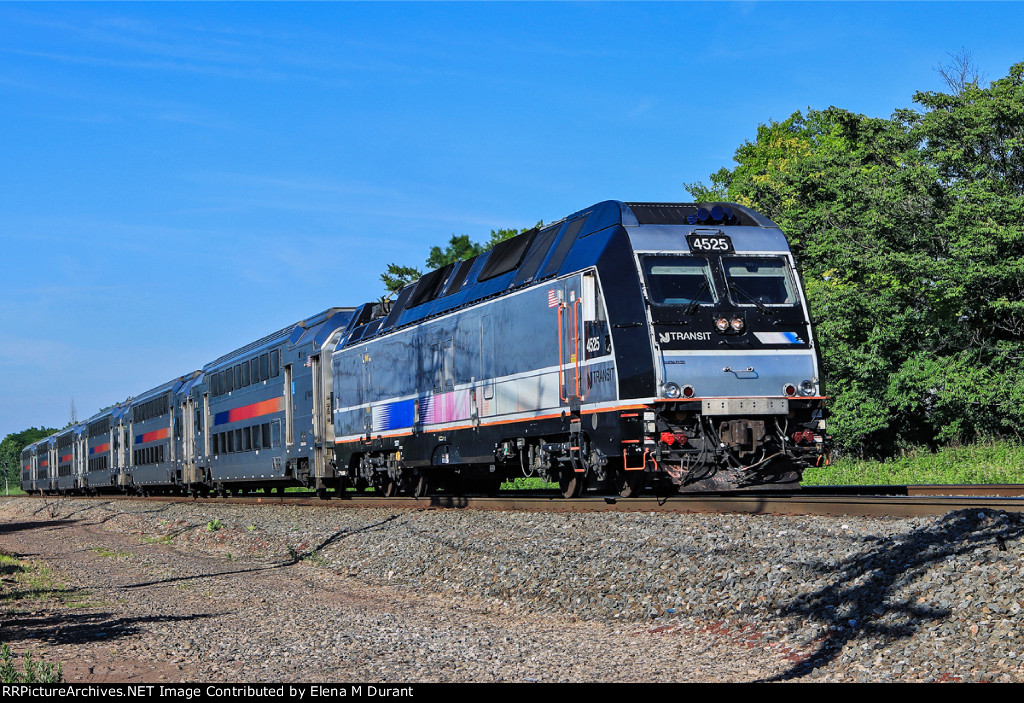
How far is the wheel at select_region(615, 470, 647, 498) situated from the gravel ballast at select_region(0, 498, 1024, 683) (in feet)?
4.00

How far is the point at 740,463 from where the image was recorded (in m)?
13.8

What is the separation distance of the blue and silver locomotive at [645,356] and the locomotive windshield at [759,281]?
0.8 inches

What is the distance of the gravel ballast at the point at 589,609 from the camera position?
768 cm

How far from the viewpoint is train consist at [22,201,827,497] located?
1366 centimetres

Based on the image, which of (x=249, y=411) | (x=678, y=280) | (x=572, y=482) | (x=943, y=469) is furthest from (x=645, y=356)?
(x=249, y=411)

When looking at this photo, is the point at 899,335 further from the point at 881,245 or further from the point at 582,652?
the point at 582,652

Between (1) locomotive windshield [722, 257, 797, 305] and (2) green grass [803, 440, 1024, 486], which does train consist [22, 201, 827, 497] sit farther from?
(2) green grass [803, 440, 1024, 486]

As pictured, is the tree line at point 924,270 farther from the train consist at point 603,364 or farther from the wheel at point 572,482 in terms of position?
the wheel at point 572,482

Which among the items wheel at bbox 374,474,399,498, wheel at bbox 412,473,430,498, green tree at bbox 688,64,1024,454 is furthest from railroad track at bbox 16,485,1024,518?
green tree at bbox 688,64,1024,454

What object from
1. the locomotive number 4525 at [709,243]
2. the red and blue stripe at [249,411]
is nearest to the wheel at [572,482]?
the locomotive number 4525 at [709,243]

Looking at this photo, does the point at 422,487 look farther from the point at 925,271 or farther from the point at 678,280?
the point at 925,271

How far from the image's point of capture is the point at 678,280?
1429cm

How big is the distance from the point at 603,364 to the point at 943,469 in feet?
37.9

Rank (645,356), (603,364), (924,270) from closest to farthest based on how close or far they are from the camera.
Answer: (645,356) → (603,364) → (924,270)
